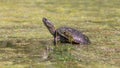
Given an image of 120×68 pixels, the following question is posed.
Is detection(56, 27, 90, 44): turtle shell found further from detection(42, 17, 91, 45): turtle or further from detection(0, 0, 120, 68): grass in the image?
detection(0, 0, 120, 68): grass

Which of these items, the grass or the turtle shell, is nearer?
the grass

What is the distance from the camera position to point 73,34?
7.75m

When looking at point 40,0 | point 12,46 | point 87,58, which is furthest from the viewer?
point 40,0

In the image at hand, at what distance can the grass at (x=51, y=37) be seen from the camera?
20.6 ft

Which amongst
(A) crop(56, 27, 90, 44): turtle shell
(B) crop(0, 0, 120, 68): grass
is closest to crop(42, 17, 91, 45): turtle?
(A) crop(56, 27, 90, 44): turtle shell

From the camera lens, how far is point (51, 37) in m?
8.45

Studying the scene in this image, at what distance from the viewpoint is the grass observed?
6.29 meters

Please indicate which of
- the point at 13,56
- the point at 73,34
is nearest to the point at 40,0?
the point at 73,34

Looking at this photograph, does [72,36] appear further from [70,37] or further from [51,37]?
[51,37]

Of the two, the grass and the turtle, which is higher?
the turtle

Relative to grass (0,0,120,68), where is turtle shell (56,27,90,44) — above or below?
above

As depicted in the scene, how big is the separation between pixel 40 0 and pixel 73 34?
8801 millimetres

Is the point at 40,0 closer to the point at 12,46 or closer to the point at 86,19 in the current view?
the point at 86,19

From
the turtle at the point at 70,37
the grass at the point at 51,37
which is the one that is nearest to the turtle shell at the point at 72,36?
the turtle at the point at 70,37
